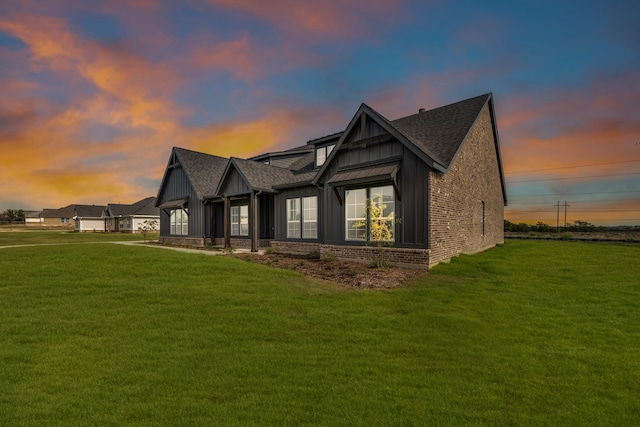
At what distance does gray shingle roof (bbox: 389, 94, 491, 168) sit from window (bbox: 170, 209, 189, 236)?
18942 millimetres

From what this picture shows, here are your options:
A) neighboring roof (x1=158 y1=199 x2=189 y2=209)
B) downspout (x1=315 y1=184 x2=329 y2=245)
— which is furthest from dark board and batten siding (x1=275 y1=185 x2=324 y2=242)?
neighboring roof (x1=158 y1=199 x2=189 y2=209)

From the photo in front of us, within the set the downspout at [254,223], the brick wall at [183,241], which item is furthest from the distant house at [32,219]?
the downspout at [254,223]

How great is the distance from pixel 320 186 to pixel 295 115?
24.9 feet

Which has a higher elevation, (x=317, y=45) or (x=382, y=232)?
(x=317, y=45)

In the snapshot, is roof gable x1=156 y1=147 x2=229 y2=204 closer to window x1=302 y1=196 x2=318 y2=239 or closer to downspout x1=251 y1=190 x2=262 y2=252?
downspout x1=251 y1=190 x2=262 y2=252

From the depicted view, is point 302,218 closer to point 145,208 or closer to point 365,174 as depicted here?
point 365,174

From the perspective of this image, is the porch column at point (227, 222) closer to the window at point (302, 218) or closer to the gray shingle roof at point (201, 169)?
the gray shingle roof at point (201, 169)

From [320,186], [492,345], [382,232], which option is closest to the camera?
[492,345]

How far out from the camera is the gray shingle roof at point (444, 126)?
45.6 ft

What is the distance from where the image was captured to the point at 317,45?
570 inches

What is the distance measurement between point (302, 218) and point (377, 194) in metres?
5.92

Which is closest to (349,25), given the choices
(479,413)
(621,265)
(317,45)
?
(317,45)

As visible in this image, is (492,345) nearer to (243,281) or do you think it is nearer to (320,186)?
(243,281)

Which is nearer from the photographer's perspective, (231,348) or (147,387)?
(147,387)
